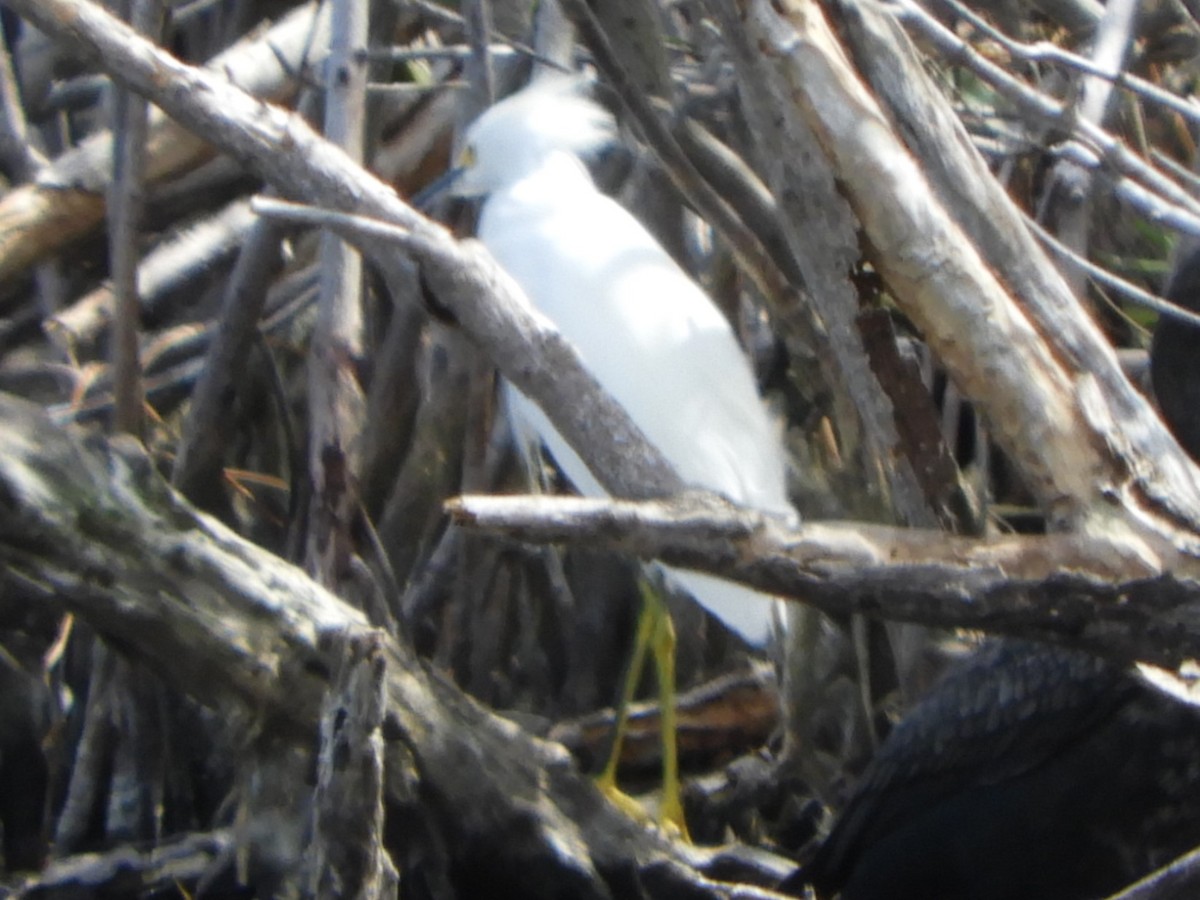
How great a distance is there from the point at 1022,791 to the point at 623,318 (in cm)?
89

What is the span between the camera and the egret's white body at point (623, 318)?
77.1 inches

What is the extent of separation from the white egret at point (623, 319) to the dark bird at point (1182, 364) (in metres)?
0.50

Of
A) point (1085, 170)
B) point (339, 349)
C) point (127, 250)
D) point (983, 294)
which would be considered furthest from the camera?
point (339, 349)

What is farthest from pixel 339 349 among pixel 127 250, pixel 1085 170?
pixel 1085 170

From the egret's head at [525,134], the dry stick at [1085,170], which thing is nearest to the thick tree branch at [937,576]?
the dry stick at [1085,170]

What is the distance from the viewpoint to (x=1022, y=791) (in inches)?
59.1

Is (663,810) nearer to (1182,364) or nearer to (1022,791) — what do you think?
(1022,791)

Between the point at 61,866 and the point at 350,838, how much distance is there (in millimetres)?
681

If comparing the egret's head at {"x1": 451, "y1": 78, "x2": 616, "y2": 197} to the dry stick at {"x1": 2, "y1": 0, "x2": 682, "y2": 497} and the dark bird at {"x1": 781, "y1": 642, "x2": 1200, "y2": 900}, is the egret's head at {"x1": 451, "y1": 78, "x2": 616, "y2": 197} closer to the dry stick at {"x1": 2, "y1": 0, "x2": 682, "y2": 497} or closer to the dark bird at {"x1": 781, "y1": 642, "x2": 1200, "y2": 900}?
the dry stick at {"x1": 2, "y1": 0, "x2": 682, "y2": 497}

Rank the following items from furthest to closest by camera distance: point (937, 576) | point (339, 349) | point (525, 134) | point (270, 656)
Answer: point (525, 134) → point (339, 349) → point (270, 656) → point (937, 576)

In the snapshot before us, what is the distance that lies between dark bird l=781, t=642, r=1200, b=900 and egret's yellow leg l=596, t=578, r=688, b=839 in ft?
0.92

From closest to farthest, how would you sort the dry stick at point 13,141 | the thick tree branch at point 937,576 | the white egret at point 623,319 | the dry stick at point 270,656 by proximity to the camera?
the thick tree branch at point 937,576
the dry stick at point 270,656
the white egret at point 623,319
the dry stick at point 13,141

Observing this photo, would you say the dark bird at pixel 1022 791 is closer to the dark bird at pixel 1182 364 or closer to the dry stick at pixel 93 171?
the dark bird at pixel 1182 364

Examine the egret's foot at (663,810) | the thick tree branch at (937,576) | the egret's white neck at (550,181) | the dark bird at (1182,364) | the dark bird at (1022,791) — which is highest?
the thick tree branch at (937,576)
